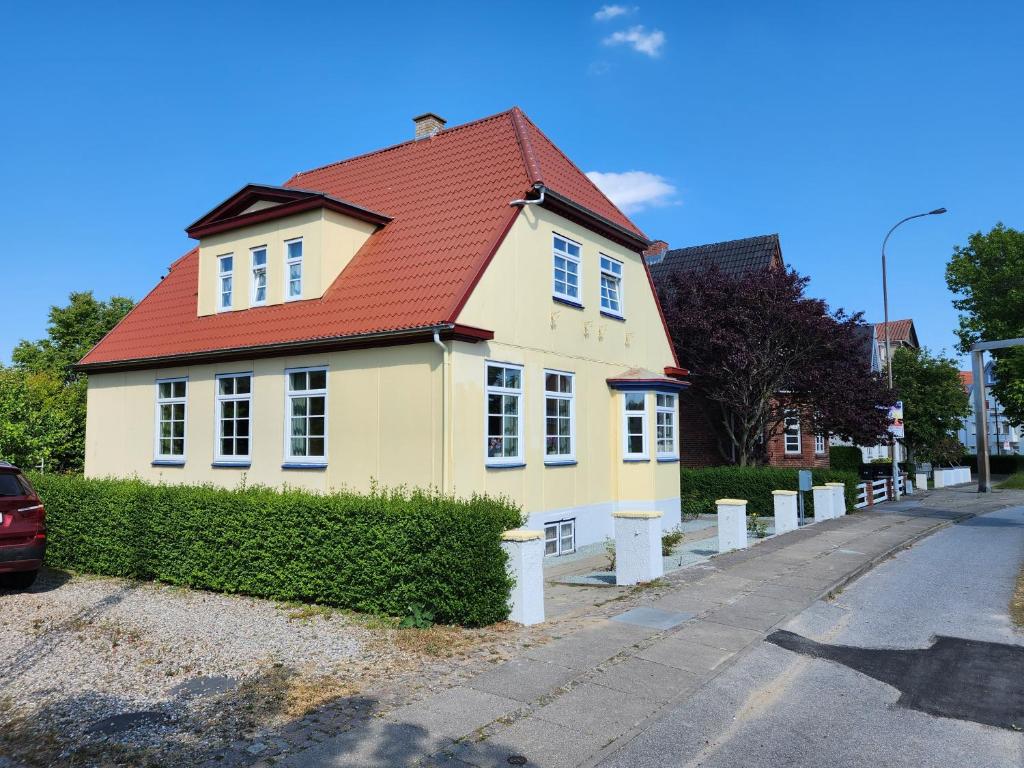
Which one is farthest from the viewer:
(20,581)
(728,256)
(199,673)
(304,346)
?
(728,256)

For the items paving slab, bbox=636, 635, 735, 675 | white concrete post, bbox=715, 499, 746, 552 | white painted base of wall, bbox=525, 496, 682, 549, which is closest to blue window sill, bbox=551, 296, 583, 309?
white painted base of wall, bbox=525, 496, 682, 549

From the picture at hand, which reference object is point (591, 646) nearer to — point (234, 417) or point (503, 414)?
point (503, 414)

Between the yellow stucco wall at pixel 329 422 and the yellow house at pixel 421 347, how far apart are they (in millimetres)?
43

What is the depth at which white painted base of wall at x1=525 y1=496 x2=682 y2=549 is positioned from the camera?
13.9m

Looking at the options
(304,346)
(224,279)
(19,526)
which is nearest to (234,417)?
(304,346)

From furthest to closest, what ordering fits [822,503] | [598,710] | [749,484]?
[749,484] → [822,503] → [598,710]

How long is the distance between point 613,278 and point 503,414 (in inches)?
210

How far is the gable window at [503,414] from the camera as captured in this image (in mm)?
12852

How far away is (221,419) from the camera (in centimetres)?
1525

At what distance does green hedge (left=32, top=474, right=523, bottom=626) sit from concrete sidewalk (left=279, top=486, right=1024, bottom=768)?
140 cm

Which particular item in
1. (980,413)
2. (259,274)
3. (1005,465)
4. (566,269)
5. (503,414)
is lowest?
(1005,465)

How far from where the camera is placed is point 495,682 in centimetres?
648

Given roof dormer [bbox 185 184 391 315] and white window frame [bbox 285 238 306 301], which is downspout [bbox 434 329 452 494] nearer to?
roof dormer [bbox 185 184 391 315]

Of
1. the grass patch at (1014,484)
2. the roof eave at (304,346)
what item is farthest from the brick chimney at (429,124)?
the grass patch at (1014,484)
